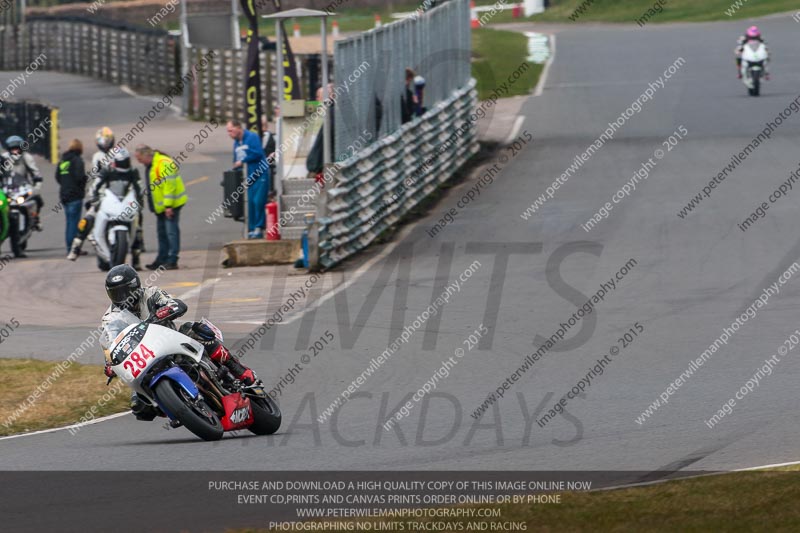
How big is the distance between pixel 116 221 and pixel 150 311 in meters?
8.42

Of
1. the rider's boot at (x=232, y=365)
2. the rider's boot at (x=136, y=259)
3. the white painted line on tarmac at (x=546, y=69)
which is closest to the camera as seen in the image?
the rider's boot at (x=232, y=365)

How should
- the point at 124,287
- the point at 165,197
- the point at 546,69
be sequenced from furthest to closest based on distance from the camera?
1. the point at 546,69
2. the point at 165,197
3. the point at 124,287

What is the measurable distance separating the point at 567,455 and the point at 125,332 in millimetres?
3149

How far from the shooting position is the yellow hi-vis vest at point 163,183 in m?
19.0

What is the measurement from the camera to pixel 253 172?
19891mm

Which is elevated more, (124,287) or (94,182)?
(124,287)

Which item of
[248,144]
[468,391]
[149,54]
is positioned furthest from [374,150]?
[149,54]

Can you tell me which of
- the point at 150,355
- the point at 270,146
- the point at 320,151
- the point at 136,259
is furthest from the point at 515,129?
the point at 150,355

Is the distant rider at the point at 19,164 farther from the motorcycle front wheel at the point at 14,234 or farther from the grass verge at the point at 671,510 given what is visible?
the grass verge at the point at 671,510

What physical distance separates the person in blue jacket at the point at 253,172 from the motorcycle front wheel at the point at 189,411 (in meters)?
9.90

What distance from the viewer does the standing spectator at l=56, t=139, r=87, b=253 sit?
69.4ft

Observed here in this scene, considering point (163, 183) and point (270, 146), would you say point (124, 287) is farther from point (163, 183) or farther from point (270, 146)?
point (270, 146)

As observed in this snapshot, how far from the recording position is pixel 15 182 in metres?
21.2

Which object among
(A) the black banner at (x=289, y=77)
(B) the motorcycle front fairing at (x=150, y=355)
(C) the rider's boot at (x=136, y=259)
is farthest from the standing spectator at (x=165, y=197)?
(B) the motorcycle front fairing at (x=150, y=355)
